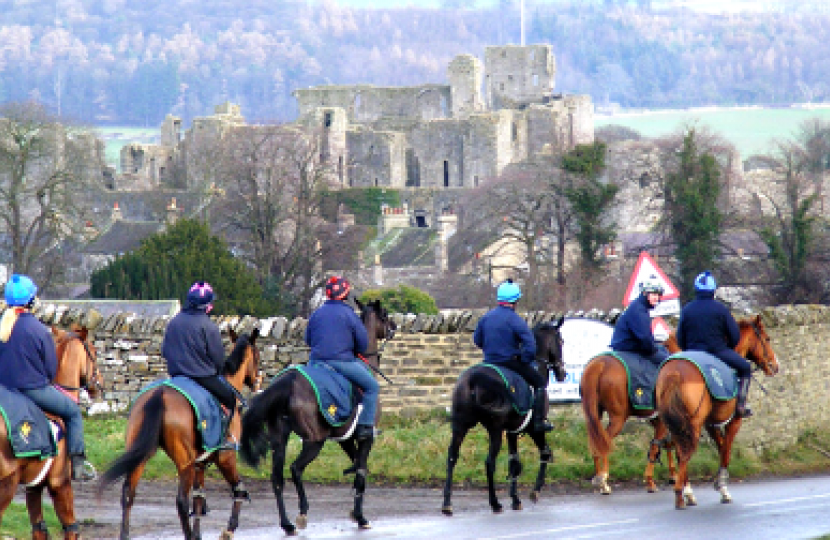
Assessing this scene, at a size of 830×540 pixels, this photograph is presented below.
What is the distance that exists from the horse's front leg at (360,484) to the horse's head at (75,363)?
8.32ft

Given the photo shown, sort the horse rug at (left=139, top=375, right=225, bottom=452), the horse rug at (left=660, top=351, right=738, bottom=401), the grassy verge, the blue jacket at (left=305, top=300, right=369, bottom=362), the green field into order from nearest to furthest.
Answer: the horse rug at (left=139, top=375, right=225, bottom=452) → the blue jacket at (left=305, top=300, right=369, bottom=362) → the horse rug at (left=660, top=351, right=738, bottom=401) → the grassy verge → the green field

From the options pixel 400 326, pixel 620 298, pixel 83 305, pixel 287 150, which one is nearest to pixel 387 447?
pixel 400 326

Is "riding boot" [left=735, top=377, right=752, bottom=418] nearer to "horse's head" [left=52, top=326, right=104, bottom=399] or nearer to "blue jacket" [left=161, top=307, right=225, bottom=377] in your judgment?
"blue jacket" [left=161, top=307, right=225, bottom=377]

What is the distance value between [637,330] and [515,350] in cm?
161

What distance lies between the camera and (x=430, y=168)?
4414 inches

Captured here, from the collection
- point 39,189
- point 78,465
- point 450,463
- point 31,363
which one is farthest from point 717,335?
point 39,189

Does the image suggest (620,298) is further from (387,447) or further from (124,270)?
(387,447)

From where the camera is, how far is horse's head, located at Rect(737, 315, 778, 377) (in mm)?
18344

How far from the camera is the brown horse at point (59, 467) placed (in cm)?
1351

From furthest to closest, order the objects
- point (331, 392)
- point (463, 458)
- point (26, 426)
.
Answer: point (463, 458)
point (331, 392)
point (26, 426)

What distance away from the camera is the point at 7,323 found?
14.1 m

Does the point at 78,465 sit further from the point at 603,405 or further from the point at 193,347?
the point at 603,405

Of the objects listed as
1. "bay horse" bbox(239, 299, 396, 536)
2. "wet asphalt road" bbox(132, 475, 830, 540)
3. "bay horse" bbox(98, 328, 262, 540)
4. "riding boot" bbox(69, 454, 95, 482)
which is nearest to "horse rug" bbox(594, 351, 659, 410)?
"wet asphalt road" bbox(132, 475, 830, 540)

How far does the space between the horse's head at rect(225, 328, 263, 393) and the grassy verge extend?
247 centimetres
